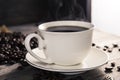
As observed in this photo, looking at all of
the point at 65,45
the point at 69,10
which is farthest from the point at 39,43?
the point at 69,10

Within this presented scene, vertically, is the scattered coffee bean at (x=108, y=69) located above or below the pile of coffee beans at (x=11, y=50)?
below

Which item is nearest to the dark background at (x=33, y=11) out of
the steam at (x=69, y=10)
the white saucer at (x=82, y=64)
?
the steam at (x=69, y=10)

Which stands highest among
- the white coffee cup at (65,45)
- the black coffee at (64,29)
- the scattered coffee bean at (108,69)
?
the black coffee at (64,29)

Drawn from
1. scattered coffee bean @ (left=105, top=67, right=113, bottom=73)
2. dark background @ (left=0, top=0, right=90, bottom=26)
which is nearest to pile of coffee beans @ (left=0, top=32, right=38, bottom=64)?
scattered coffee bean @ (left=105, top=67, right=113, bottom=73)

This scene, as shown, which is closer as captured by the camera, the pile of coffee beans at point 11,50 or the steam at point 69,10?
the pile of coffee beans at point 11,50

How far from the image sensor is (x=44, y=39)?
474 millimetres

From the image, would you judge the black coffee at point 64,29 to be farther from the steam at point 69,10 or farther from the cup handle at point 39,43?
the steam at point 69,10

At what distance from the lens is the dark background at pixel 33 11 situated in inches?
45.9

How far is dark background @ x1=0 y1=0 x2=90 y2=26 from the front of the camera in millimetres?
1166

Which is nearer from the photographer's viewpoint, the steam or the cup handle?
the cup handle

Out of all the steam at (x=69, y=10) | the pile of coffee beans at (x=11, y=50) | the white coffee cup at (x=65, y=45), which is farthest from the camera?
the steam at (x=69, y=10)

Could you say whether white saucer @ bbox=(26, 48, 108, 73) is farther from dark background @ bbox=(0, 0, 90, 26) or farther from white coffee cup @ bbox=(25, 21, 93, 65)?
dark background @ bbox=(0, 0, 90, 26)

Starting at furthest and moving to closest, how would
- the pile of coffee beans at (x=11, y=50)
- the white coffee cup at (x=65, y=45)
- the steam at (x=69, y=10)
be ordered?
the steam at (x=69, y=10)
the pile of coffee beans at (x=11, y=50)
the white coffee cup at (x=65, y=45)

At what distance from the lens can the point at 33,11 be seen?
1225mm
